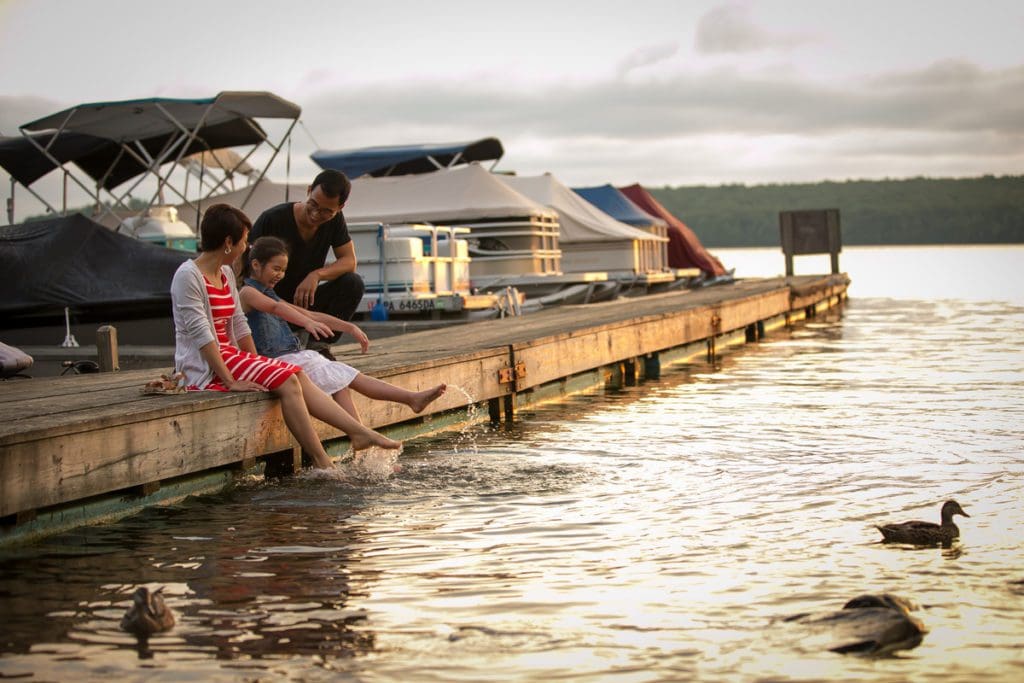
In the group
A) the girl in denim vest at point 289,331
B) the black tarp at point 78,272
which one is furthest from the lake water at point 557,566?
the black tarp at point 78,272

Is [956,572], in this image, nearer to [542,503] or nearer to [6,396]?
[542,503]

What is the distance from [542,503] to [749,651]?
288 cm

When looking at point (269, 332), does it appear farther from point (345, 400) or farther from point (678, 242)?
point (678, 242)

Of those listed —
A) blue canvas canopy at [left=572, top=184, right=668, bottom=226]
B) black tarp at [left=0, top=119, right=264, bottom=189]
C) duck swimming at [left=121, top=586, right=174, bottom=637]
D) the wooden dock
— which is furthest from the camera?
blue canvas canopy at [left=572, top=184, right=668, bottom=226]

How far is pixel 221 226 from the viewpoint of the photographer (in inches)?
292

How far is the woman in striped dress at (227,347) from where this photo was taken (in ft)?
24.4

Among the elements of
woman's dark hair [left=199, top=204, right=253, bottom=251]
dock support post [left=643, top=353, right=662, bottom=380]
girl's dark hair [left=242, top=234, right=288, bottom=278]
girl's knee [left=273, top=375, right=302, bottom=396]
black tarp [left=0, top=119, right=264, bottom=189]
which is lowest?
dock support post [left=643, top=353, right=662, bottom=380]

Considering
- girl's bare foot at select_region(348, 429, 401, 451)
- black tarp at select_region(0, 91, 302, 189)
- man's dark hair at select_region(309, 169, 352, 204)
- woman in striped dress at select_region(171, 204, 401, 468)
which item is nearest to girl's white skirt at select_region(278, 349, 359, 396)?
woman in striped dress at select_region(171, 204, 401, 468)

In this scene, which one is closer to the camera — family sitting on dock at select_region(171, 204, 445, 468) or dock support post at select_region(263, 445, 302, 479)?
family sitting on dock at select_region(171, 204, 445, 468)

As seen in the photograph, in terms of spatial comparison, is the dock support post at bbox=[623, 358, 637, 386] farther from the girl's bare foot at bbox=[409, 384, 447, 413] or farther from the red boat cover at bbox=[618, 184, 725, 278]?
A: the red boat cover at bbox=[618, 184, 725, 278]

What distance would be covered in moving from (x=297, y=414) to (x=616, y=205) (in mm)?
33607

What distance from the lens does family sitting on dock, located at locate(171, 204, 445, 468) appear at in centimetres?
745

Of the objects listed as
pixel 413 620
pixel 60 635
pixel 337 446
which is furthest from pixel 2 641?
pixel 337 446

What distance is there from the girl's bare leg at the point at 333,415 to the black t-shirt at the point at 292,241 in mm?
1058
